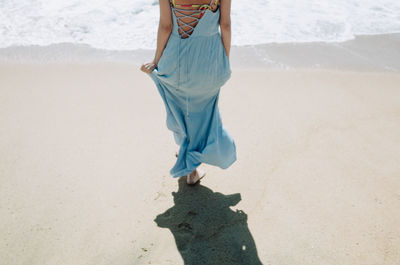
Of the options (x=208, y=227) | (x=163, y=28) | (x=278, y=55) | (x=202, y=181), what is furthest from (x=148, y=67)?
(x=278, y=55)

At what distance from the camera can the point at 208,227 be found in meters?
2.39

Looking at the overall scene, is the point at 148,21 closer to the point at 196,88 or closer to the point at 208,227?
the point at 196,88

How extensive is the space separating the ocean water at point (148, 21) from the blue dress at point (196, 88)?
3257mm

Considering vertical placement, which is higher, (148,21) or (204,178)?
(148,21)

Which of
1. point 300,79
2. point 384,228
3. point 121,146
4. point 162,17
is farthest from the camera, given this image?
point 300,79

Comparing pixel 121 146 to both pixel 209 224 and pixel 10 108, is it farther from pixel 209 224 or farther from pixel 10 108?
pixel 10 108

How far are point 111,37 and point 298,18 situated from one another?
3811 millimetres

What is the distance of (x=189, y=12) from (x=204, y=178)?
58.1 inches

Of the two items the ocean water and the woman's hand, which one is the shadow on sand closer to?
the woman's hand

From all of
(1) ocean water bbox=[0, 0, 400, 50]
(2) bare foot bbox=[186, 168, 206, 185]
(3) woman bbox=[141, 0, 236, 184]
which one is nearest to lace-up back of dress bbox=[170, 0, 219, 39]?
(3) woman bbox=[141, 0, 236, 184]

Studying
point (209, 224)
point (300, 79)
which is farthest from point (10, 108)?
point (300, 79)

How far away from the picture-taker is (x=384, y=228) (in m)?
2.37

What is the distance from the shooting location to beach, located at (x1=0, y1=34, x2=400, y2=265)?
225cm

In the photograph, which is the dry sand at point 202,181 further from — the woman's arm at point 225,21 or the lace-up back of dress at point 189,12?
the lace-up back of dress at point 189,12
